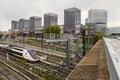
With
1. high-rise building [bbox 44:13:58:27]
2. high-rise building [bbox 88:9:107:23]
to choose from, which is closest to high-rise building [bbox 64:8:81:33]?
high-rise building [bbox 88:9:107:23]

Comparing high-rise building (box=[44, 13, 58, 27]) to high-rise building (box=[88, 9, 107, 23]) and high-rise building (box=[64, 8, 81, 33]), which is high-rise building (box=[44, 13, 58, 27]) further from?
high-rise building (box=[88, 9, 107, 23])

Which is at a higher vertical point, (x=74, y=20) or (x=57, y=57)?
(x=74, y=20)

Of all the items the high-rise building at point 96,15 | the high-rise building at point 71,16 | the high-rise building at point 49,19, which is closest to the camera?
the high-rise building at point 96,15

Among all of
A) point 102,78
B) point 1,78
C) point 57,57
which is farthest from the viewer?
point 57,57

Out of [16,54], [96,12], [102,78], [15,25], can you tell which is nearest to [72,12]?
[96,12]

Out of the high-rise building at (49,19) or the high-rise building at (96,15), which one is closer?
the high-rise building at (96,15)

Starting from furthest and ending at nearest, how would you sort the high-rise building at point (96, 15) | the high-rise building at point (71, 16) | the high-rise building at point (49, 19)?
the high-rise building at point (49, 19) → the high-rise building at point (71, 16) → the high-rise building at point (96, 15)

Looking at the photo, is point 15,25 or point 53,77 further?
point 15,25

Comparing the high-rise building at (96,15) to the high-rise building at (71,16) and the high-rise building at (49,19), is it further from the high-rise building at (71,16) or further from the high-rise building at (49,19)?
the high-rise building at (49,19)

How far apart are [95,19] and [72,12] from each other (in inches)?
791

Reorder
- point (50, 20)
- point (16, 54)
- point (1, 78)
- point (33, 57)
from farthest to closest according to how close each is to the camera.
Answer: point (50, 20)
point (16, 54)
point (33, 57)
point (1, 78)

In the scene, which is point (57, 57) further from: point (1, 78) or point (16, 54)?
point (1, 78)

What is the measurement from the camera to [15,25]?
614 ft

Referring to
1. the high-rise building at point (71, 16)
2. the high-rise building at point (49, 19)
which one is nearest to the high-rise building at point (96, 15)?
the high-rise building at point (71, 16)
